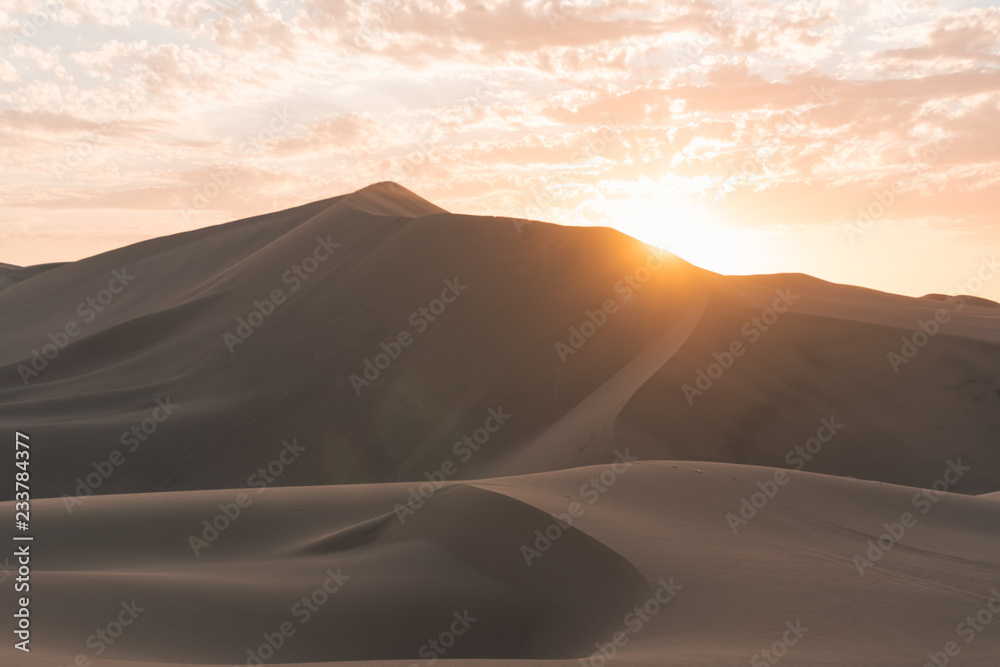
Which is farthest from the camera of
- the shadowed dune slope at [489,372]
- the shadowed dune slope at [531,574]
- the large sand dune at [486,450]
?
the shadowed dune slope at [489,372]

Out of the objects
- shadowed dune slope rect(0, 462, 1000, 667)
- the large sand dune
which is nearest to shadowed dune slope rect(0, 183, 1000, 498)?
the large sand dune

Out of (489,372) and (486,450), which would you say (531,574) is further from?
(489,372)

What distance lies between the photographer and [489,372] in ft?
41.3

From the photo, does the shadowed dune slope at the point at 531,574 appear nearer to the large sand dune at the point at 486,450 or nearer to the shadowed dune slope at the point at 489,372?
the large sand dune at the point at 486,450

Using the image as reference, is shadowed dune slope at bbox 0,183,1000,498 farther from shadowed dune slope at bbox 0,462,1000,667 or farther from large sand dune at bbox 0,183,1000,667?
shadowed dune slope at bbox 0,462,1000,667

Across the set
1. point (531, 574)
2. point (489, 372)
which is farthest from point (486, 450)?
point (531, 574)

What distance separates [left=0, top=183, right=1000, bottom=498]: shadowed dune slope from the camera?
1046cm

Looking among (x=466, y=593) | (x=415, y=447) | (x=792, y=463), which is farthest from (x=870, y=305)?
(x=466, y=593)

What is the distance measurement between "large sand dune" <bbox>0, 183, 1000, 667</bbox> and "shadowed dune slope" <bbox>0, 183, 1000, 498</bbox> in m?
0.06

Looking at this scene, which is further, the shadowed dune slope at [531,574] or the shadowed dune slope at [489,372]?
the shadowed dune slope at [489,372]

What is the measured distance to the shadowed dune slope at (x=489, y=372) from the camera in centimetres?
1046

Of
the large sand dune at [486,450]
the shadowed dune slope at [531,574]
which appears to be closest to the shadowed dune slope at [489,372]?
the large sand dune at [486,450]

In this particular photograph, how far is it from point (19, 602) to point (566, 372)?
29.4 ft

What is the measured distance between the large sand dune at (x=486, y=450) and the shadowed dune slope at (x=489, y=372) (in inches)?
2.3
